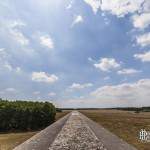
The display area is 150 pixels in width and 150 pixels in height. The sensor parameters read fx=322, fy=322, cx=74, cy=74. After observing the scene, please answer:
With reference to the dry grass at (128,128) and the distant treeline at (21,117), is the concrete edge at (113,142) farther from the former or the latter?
the distant treeline at (21,117)

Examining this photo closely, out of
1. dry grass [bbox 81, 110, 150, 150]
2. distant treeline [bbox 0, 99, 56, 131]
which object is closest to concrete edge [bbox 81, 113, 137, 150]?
dry grass [bbox 81, 110, 150, 150]

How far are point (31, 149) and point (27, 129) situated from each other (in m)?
68.5

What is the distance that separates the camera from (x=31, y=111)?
338 ft

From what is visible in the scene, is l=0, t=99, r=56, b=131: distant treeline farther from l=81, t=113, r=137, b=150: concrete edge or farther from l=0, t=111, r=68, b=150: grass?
l=81, t=113, r=137, b=150: concrete edge

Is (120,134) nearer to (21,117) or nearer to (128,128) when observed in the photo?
(128,128)

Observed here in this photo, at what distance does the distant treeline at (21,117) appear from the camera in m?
97.2

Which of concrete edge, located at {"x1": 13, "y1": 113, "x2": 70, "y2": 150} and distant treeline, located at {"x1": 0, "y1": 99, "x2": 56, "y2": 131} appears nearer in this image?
concrete edge, located at {"x1": 13, "y1": 113, "x2": 70, "y2": 150}

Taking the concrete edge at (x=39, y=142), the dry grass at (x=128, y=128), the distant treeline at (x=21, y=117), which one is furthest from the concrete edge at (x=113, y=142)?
the distant treeline at (x=21, y=117)

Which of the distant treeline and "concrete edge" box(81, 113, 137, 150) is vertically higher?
the distant treeline

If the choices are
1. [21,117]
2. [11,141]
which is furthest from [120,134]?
[21,117]

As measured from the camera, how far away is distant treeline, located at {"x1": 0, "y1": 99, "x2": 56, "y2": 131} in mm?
97250

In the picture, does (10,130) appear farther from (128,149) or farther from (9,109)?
(128,149)

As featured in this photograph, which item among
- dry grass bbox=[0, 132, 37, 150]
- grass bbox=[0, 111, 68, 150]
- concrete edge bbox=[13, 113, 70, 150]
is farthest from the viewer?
grass bbox=[0, 111, 68, 150]

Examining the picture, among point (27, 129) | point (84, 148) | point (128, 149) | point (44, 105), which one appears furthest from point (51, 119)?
point (84, 148)
